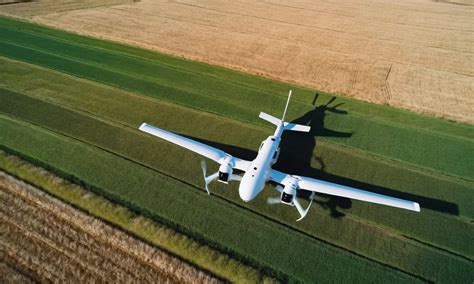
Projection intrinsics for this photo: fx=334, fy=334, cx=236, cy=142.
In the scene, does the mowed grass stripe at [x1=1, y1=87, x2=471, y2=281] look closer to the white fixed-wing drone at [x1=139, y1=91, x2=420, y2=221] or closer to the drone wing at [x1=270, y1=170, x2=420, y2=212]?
the white fixed-wing drone at [x1=139, y1=91, x2=420, y2=221]

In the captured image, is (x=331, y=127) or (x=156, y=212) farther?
(x=331, y=127)

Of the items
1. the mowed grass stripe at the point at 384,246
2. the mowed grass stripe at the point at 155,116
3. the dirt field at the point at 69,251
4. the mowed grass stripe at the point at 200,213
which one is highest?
the mowed grass stripe at the point at 155,116

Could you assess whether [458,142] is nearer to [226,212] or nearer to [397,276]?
[397,276]

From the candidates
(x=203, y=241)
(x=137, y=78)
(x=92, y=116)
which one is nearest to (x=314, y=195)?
(x=203, y=241)

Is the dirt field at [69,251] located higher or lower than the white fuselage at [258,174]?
lower

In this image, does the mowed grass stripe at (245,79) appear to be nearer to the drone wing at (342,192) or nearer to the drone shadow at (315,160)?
the drone shadow at (315,160)

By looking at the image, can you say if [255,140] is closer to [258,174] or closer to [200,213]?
[258,174]

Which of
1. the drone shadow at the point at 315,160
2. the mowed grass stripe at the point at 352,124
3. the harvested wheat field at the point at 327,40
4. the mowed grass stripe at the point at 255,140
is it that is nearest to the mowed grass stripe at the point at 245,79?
the mowed grass stripe at the point at 352,124

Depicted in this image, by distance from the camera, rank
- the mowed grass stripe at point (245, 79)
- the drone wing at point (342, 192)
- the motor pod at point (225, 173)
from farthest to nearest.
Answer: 1. the mowed grass stripe at point (245, 79)
2. the motor pod at point (225, 173)
3. the drone wing at point (342, 192)
